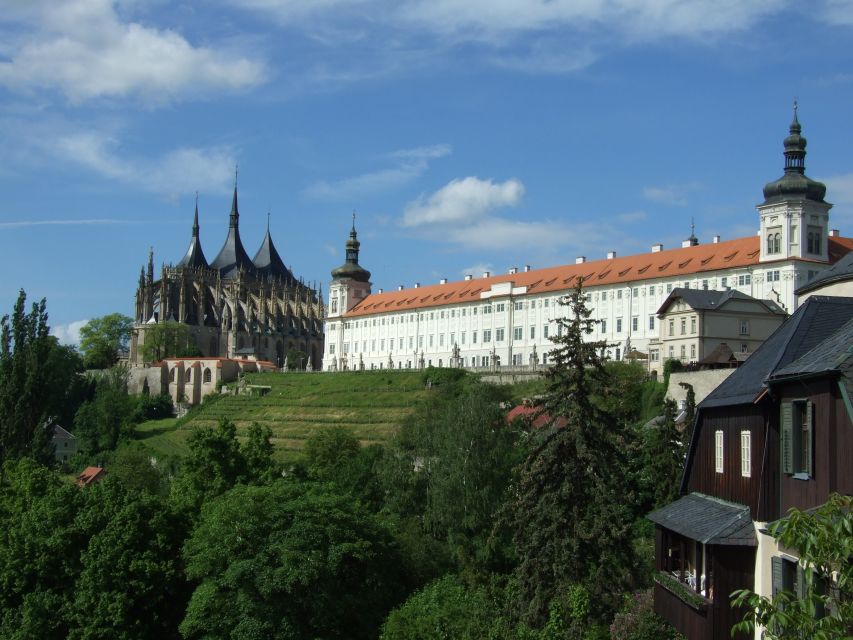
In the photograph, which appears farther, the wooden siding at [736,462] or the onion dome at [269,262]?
the onion dome at [269,262]

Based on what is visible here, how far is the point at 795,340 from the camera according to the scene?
1292 cm

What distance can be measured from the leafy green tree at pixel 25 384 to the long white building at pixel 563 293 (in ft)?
84.1

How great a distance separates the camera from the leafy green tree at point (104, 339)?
128250mm

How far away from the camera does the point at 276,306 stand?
141 metres

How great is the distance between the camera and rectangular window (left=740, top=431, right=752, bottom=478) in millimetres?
13156

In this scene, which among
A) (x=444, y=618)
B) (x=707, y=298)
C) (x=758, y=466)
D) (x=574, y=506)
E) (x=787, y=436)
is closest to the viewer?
(x=787, y=436)

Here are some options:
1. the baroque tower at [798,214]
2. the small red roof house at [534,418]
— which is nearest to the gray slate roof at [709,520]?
the small red roof house at [534,418]

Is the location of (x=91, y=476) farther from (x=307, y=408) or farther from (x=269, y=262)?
(x=269, y=262)

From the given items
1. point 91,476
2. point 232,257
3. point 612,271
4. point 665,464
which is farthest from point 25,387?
point 232,257

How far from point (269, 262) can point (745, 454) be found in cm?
14860

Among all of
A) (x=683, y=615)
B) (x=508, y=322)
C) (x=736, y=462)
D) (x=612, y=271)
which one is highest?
(x=612, y=271)

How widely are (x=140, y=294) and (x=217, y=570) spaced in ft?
360

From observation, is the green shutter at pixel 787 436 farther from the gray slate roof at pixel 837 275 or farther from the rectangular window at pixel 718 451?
the gray slate roof at pixel 837 275

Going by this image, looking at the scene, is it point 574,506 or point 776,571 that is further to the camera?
point 574,506
